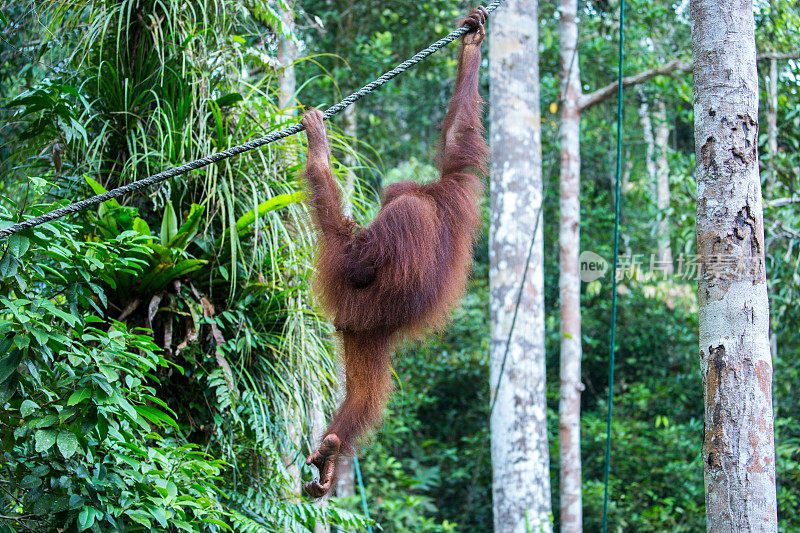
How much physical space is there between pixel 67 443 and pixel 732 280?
184 centimetres

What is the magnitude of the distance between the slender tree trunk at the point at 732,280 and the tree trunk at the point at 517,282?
281 cm

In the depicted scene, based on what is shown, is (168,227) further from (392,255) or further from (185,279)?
(392,255)

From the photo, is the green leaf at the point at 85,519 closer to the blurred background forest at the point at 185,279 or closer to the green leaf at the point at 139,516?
the blurred background forest at the point at 185,279

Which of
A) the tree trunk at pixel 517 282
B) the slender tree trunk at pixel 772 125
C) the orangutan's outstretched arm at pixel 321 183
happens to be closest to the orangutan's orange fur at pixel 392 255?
the orangutan's outstretched arm at pixel 321 183

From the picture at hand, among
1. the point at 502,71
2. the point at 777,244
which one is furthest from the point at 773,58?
the point at 502,71

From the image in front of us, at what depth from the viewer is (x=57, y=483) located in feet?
6.63

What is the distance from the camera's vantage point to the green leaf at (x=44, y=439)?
6.10 ft

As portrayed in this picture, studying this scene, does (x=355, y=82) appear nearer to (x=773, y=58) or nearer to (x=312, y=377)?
(x=773, y=58)

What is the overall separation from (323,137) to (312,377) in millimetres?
1308

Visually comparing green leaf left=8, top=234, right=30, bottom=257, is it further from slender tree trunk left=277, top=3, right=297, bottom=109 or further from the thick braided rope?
slender tree trunk left=277, top=3, right=297, bottom=109

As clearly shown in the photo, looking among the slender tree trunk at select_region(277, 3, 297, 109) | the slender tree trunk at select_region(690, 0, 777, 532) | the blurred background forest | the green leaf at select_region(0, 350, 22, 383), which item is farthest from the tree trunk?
the green leaf at select_region(0, 350, 22, 383)

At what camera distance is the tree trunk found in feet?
15.1

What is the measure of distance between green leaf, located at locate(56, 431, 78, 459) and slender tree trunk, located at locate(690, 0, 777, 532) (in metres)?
1.68

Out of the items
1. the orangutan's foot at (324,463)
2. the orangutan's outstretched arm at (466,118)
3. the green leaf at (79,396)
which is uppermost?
the orangutan's outstretched arm at (466,118)
